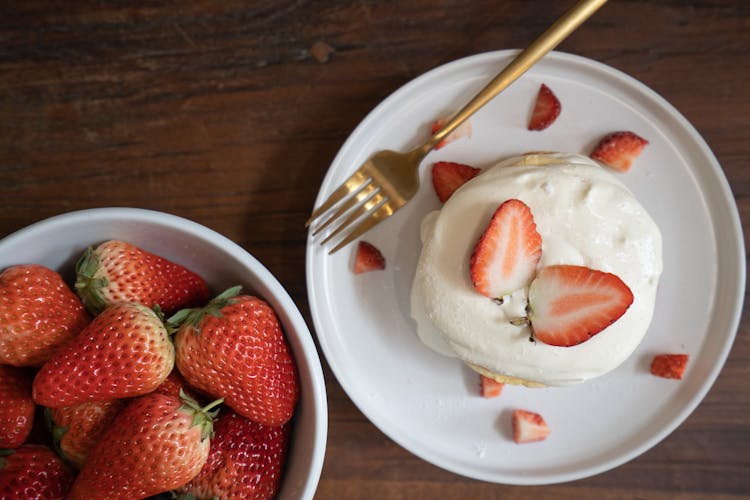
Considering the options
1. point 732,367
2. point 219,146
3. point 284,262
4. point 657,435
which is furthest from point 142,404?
point 732,367

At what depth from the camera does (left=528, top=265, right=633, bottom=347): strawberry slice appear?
3.49 ft

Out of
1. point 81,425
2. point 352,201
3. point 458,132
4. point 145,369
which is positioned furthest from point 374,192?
point 81,425

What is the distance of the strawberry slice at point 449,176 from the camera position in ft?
4.14

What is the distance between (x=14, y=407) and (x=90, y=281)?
22 cm

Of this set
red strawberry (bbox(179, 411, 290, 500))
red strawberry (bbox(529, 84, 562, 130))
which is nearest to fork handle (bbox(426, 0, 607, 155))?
red strawberry (bbox(529, 84, 562, 130))

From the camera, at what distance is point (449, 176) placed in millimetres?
1265

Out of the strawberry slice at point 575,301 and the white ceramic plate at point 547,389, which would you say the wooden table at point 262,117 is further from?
the strawberry slice at point 575,301

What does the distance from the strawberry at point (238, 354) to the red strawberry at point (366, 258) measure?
11.4 inches

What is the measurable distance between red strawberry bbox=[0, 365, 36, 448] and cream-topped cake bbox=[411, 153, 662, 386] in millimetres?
666

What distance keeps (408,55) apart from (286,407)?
0.72 metres

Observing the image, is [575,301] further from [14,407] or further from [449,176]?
[14,407]

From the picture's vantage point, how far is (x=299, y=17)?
51.8 inches

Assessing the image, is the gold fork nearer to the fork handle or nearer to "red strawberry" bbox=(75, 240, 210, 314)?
the fork handle

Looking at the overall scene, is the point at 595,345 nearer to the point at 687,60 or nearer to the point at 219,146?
the point at 687,60
